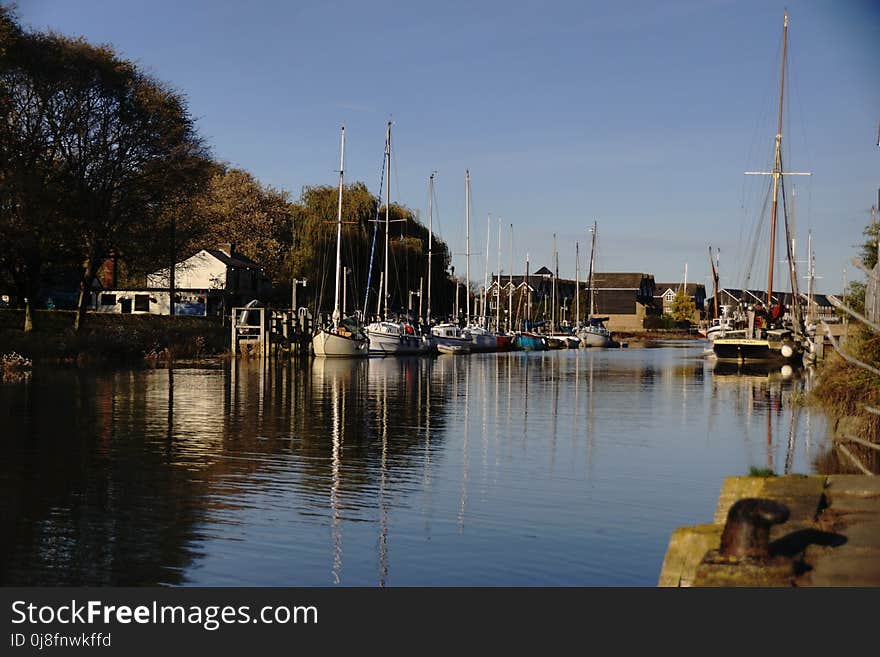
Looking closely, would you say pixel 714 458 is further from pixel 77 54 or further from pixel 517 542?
pixel 77 54

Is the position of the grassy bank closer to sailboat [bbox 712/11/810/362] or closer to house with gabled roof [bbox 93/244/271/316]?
house with gabled roof [bbox 93/244/271/316]

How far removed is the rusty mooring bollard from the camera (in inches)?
396

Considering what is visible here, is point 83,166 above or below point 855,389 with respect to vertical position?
above

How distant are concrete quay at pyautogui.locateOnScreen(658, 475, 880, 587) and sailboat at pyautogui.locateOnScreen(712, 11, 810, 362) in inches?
2249

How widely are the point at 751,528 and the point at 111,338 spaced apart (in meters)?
55.0

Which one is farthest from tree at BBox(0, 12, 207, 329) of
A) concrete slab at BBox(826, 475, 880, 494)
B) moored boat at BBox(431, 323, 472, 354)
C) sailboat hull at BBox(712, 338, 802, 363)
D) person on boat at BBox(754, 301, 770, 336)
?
concrete slab at BBox(826, 475, 880, 494)

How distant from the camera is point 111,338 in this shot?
2408 inches

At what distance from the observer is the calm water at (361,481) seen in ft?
44.7

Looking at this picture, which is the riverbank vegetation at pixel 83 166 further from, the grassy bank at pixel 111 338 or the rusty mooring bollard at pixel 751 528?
the rusty mooring bollard at pixel 751 528

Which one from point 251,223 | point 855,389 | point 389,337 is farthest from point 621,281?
point 855,389

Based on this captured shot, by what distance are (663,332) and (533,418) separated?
156452mm

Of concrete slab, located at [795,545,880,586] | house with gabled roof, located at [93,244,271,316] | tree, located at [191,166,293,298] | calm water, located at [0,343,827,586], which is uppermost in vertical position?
tree, located at [191,166,293,298]

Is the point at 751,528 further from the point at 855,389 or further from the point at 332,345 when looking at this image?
the point at 332,345
